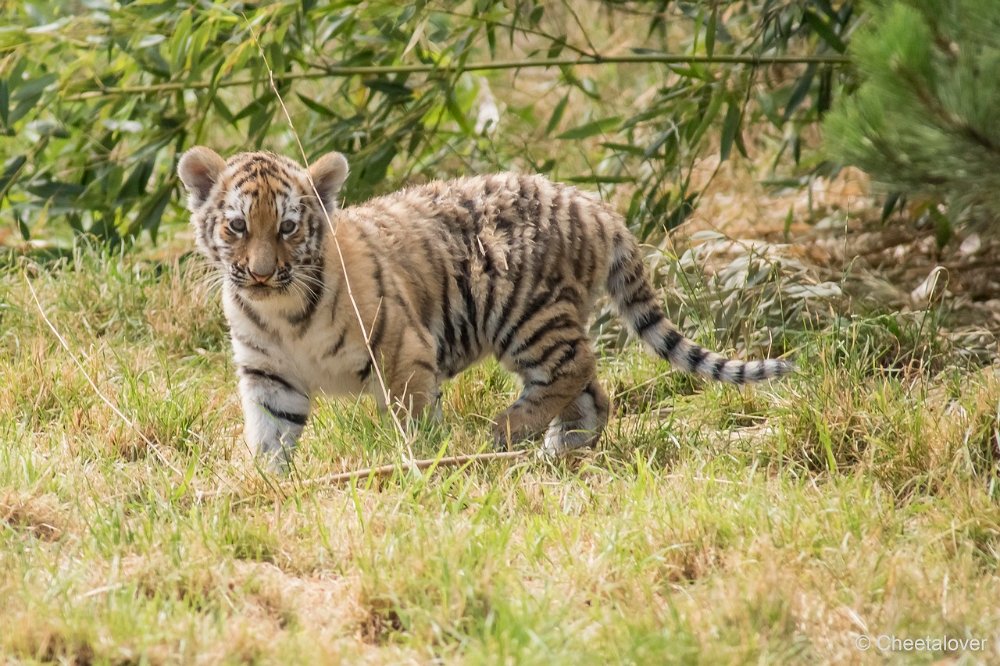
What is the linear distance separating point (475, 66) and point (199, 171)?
1944 mm

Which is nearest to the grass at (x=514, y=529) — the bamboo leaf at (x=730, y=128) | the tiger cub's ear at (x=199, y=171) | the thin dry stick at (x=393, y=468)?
the thin dry stick at (x=393, y=468)

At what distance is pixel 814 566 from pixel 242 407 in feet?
7.91

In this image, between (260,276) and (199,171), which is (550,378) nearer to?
(260,276)

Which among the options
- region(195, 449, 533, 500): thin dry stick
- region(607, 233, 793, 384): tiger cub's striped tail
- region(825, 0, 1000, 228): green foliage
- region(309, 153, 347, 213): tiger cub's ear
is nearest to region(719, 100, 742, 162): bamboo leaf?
region(607, 233, 793, 384): tiger cub's striped tail

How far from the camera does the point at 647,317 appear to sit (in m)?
5.26

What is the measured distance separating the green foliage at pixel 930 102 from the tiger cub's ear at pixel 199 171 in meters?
2.18

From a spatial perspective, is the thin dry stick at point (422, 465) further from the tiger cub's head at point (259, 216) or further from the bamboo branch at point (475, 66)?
the bamboo branch at point (475, 66)

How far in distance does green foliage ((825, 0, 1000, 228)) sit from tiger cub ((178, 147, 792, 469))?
1.23 meters

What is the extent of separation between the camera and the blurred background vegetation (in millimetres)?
6020

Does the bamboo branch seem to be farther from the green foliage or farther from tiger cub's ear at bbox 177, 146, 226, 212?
the green foliage

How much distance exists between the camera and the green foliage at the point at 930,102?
3371mm

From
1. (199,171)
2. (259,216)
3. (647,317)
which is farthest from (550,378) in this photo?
(199,171)

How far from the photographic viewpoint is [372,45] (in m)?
6.62

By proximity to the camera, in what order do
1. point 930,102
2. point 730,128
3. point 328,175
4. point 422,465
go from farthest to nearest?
point 730,128, point 328,175, point 422,465, point 930,102
